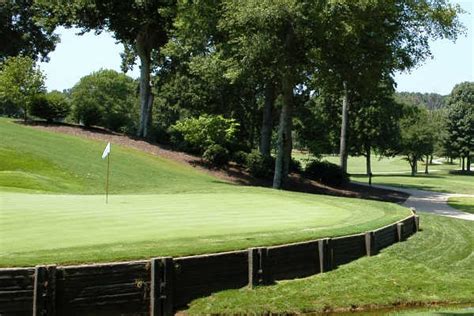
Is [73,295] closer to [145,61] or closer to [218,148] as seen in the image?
[218,148]

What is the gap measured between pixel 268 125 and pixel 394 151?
3276 centimetres

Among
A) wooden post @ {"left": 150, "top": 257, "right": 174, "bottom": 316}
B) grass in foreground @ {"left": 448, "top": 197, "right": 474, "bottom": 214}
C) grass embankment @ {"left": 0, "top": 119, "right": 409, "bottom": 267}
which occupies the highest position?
grass embankment @ {"left": 0, "top": 119, "right": 409, "bottom": 267}

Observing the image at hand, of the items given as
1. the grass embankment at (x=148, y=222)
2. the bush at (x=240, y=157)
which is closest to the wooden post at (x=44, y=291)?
the grass embankment at (x=148, y=222)

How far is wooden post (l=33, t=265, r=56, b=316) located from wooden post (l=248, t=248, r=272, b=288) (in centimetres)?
381

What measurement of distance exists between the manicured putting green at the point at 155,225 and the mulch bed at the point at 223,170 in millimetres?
17173

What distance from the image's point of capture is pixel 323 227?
1417 centimetres

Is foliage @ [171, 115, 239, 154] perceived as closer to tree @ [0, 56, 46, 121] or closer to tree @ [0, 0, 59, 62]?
tree @ [0, 56, 46, 121]

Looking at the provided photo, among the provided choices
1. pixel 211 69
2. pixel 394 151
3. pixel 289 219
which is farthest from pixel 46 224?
pixel 394 151

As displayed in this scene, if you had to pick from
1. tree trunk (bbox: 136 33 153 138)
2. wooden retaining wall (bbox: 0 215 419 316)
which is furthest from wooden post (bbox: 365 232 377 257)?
tree trunk (bbox: 136 33 153 138)

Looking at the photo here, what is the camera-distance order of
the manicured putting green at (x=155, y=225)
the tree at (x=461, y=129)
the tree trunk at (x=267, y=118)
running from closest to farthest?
the manicured putting green at (x=155, y=225) < the tree trunk at (x=267, y=118) < the tree at (x=461, y=129)

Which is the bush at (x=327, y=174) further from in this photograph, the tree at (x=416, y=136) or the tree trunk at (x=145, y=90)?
the tree at (x=416, y=136)

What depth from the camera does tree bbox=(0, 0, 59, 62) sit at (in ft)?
192

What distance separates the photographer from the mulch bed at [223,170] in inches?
1423

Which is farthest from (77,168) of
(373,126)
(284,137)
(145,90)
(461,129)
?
(461,129)
